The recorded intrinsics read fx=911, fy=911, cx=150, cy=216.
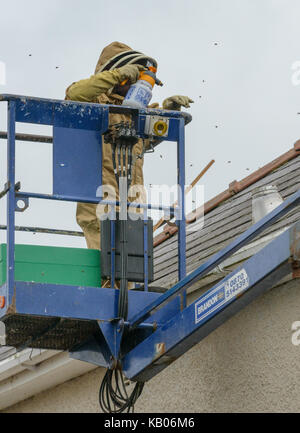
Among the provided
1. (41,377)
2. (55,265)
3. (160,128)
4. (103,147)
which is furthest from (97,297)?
(41,377)

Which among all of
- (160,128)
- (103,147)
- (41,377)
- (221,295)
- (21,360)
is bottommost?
(41,377)

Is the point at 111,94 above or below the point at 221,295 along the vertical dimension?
above

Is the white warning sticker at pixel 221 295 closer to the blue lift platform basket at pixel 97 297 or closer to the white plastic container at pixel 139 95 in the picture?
the blue lift platform basket at pixel 97 297

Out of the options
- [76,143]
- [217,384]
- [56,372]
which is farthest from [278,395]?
[56,372]

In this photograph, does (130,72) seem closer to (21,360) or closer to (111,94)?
(111,94)

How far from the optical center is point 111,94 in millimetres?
7887

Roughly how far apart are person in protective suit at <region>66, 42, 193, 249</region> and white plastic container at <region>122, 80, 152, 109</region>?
0.22ft

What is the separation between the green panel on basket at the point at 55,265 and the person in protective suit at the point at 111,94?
1.90 feet

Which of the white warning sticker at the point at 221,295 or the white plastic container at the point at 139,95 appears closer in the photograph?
Answer: the white warning sticker at the point at 221,295

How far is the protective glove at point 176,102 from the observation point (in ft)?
25.3

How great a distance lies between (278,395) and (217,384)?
2.41 feet

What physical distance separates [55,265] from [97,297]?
394 millimetres

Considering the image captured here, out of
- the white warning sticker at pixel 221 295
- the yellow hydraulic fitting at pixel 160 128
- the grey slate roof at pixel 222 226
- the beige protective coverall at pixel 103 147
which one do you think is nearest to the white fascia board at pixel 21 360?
the grey slate roof at pixel 222 226

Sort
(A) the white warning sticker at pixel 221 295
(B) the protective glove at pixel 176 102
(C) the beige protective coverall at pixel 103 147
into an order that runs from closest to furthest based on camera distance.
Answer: (A) the white warning sticker at pixel 221 295 < (C) the beige protective coverall at pixel 103 147 < (B) the protective glove at pixel 176 102
